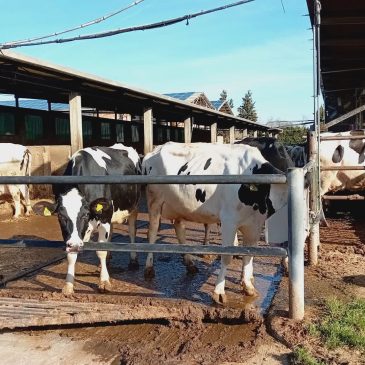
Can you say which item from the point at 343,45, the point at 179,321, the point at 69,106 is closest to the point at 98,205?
the point at 179,321

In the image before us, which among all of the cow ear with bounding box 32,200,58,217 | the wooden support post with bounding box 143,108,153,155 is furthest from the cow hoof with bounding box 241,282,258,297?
the wooden support post with bounding box 143,108,153,155

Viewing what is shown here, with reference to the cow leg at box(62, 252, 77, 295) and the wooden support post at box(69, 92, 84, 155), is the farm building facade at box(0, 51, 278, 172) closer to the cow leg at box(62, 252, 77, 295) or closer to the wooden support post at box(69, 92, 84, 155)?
the wooden support post at box(69, 92, 84, 155)

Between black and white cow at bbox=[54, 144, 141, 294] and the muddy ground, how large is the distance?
434 millimetres

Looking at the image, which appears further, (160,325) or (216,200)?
(216,200)

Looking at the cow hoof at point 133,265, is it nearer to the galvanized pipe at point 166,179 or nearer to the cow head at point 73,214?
the cow head at point 73,214

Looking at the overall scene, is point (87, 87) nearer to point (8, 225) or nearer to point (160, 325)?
point (8, 225)

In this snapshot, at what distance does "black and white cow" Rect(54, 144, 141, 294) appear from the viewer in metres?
4.82

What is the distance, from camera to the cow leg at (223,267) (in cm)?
471

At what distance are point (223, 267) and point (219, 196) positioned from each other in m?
0.75

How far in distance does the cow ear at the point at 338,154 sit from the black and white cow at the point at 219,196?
384 centimetres

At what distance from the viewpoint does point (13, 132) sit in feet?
61.1

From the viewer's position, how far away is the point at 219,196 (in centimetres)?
504

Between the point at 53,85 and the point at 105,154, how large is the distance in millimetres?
8039

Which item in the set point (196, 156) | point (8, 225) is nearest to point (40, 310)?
point (196, 156)
